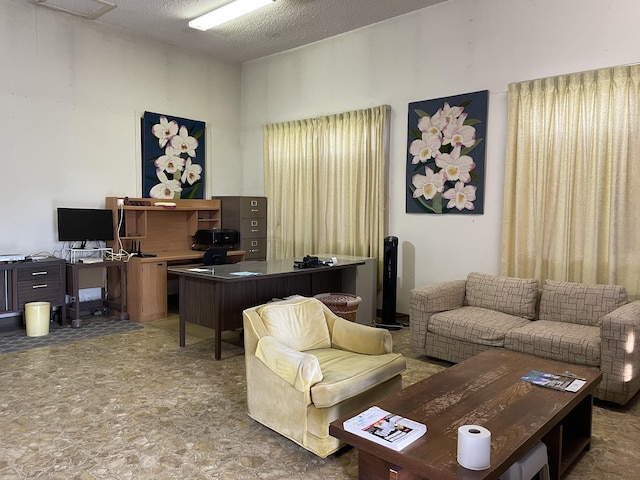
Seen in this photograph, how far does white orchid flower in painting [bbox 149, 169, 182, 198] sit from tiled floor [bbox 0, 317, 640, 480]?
279cm

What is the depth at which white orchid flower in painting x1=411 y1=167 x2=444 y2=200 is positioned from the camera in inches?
214

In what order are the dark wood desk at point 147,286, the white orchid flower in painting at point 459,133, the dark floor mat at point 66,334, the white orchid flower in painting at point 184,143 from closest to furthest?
the dark floor mat at point 66,334
the white orchid flower in painting at point 459,133
the dark wood desk at point 147,286
the white orchid flower in painting at point 184,143

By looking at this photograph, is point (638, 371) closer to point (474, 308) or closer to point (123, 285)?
point (474, 308)

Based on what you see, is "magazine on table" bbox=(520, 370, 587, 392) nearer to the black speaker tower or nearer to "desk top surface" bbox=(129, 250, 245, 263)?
the black speaker tower

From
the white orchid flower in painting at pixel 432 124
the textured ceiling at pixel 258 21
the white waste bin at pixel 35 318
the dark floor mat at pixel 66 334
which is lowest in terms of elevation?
the dark floor mat at pixel 66 334

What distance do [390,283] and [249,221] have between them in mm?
2573

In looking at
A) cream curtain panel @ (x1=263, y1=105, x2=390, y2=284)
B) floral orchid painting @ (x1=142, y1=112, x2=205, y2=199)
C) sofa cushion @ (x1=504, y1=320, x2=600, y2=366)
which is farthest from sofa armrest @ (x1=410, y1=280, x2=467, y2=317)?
floral orchid painting @ (x1=142, y1=112, x2=205, y2=199)

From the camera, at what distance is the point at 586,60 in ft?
14.3

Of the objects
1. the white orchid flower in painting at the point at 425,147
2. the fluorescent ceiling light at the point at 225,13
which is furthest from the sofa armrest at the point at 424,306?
the fluorescent ceiling light at the point at 225,13

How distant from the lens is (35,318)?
16.5 ft

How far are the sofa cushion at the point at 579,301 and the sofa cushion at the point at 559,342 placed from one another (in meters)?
0.11

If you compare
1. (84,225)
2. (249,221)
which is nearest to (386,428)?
(84,225)

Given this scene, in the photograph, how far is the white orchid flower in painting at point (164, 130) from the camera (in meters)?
6.62

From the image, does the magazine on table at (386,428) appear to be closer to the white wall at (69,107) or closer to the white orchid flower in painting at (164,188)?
the white wall at (69,107)
